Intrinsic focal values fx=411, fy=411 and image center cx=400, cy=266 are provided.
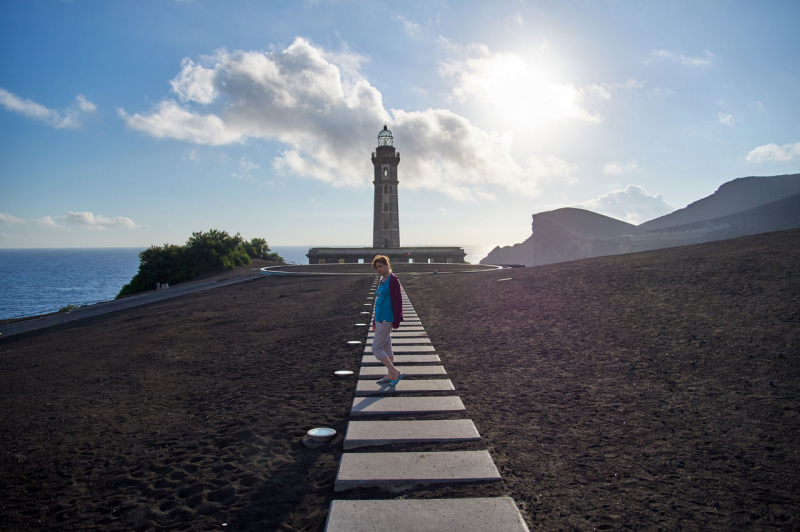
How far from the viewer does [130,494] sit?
3.52m

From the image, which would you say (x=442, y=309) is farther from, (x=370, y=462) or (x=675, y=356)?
(x=370, y=462)

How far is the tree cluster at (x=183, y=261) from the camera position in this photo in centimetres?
3700

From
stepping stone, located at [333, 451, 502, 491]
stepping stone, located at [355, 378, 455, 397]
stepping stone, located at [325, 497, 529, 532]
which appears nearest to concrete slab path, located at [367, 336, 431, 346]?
Result: stepping stone, located at [355, 378, 455, 397]

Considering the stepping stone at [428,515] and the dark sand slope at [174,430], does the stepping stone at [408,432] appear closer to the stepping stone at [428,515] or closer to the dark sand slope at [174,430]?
the dark sand slope at [174,430]

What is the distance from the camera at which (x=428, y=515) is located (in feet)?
10.2

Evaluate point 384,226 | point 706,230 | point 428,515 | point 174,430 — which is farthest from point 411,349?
point 706,230

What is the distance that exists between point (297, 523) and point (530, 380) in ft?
14.1

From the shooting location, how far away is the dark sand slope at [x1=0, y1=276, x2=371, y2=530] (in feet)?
10.9

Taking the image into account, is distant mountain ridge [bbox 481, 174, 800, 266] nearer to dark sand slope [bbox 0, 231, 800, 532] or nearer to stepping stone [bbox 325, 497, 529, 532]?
dark sand slope [bbox 0, 231, 800, 532]

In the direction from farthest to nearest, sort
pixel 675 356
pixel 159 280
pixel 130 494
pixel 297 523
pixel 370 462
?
pixel 159 280 < pixel 675 356 < pixel 370 462 < pixel 130 494 < pixel 297 523

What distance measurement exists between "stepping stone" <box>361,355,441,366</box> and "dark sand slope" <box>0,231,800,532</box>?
0.28 metres

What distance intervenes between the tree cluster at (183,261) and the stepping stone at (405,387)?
35170 millimetres

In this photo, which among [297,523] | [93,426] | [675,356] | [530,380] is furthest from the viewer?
[675,356]

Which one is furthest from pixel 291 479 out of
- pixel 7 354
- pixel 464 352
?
pixel 7 354
